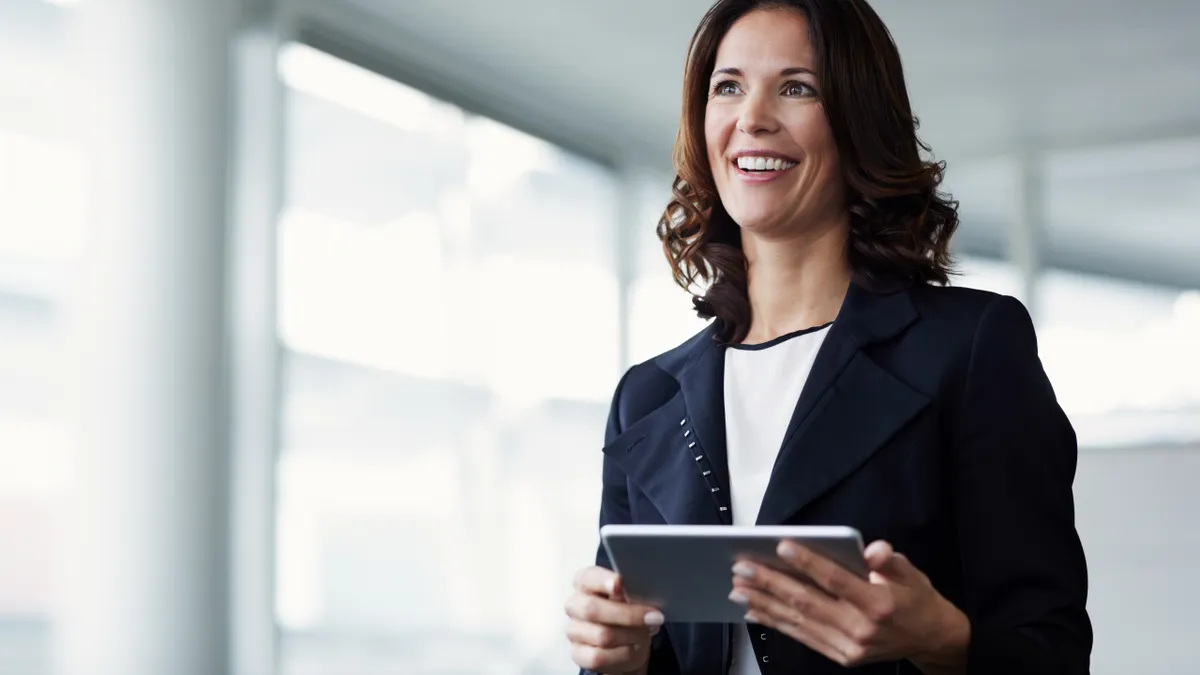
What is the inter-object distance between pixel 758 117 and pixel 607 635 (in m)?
0.55

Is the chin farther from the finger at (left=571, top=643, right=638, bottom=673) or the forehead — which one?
the finger at (left=571, top=643, right=638, bottom=673)

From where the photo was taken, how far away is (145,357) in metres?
4.21

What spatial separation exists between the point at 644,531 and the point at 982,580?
35 centimetres

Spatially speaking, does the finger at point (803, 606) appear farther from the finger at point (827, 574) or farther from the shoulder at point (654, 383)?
the shoulder at point (654, 383)

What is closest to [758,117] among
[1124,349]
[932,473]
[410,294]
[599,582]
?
[932,473]

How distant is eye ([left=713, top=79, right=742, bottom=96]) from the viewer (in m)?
1.47

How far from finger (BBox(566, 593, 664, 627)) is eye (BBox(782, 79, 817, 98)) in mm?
563

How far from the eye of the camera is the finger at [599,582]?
1.20m

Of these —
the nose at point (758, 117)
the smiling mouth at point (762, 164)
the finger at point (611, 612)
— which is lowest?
the finger at point (611, 612)

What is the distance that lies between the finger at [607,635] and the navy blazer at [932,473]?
0.11 meters

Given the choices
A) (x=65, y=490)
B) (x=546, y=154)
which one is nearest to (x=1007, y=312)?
(x=65, y=490)

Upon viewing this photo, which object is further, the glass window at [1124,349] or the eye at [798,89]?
the glass window at [1124,349]

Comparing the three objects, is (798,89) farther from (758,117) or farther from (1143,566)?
(1143,566)

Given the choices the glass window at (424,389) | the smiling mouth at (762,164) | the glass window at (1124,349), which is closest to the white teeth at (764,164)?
the smiling mouth at (762,164)
